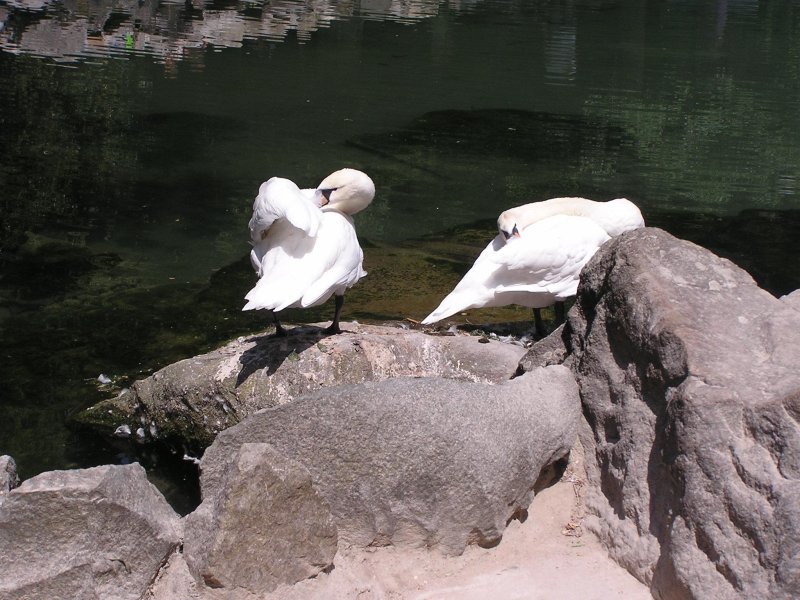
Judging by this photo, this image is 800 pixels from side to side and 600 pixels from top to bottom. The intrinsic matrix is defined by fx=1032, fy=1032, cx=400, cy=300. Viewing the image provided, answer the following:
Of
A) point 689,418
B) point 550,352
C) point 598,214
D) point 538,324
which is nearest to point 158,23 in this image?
point 598,214

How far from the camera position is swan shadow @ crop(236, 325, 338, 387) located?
5266 millimetres

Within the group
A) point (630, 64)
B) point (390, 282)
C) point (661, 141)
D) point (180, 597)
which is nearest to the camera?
point (180, 597)

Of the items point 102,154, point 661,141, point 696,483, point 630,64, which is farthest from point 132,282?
point 630,64

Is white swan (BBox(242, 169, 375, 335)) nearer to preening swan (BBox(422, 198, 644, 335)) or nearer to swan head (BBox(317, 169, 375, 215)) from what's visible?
swan head (BBox(317, 169, 375, 215))

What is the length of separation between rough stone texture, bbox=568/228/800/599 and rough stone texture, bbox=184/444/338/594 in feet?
3.51

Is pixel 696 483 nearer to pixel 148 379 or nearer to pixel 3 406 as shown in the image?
pixel 148 379

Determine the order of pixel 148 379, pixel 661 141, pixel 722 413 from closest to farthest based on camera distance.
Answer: pixel 722 413
pixel 148 379
pixel 661 141

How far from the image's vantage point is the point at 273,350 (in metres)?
5.36

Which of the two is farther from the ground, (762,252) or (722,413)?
(722,413)

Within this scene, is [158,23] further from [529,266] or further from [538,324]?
[529,266]

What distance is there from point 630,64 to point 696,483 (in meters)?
15.4

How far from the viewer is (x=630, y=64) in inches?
698

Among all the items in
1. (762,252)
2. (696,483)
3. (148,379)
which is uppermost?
(696,483)

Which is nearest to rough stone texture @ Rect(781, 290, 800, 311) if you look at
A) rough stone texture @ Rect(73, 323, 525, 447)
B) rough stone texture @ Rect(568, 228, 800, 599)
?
rough stone texture @ Rect(568, 228, 800, 599)
